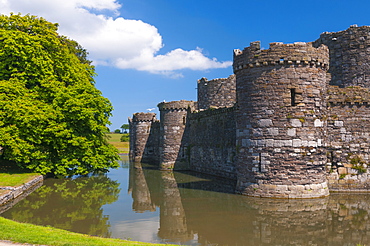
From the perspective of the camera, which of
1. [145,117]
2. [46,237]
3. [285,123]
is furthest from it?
[145,117]

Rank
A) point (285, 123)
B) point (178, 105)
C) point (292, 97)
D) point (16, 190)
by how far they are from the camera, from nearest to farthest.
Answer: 1. point (285, 123)
2. point (292, 97)
3. point (16, 190)
4. point (178, 105)

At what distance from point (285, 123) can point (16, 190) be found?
13.4 m

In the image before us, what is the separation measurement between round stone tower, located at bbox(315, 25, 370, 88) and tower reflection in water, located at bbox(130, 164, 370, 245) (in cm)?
788

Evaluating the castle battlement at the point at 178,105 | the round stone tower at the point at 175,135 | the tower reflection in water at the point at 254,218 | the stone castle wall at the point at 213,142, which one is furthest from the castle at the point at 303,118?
the round stone tower at the point at 175,135

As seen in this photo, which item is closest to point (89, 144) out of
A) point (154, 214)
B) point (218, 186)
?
point (218, 186)

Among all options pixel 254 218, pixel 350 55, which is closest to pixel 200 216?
pixel 254 218

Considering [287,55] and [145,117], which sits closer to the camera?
[287,55]

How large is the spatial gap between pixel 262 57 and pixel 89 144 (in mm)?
13533

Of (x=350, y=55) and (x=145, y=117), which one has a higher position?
(x=350, y=55)

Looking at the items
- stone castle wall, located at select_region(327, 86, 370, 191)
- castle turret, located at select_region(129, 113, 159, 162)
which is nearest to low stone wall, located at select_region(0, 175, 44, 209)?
stone castle wall, located at select_region(327, 86, 370, 191)

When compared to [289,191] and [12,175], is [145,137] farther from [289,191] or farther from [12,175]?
[289,191]

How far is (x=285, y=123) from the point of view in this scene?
49.4 ft

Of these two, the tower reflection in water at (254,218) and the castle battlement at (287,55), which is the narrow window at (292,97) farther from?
the tower reflection in water at (254,218)

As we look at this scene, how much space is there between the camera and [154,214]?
12922mm
